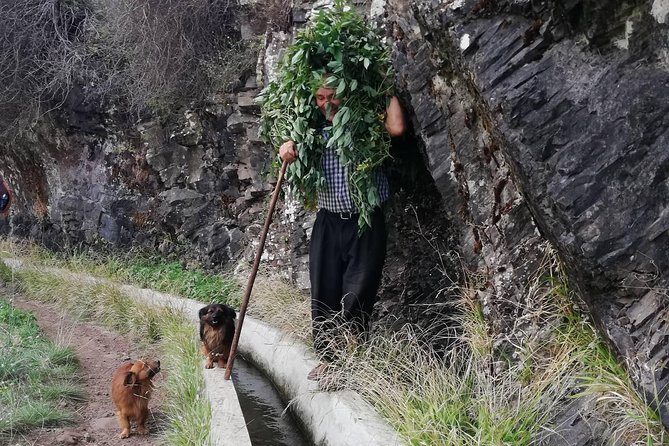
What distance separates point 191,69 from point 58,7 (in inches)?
126

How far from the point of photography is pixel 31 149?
492 inches

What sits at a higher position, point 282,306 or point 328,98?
point 328,98

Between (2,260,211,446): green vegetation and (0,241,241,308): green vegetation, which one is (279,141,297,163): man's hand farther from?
(0,241,241,308): green vegetation

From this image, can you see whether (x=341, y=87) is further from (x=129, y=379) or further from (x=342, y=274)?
(x=129, y=379)

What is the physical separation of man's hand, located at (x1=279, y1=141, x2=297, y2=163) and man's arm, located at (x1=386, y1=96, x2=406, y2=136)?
659 millimetres

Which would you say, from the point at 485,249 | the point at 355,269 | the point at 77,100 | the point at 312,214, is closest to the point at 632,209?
the point at 485,249

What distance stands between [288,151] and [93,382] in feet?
9.59

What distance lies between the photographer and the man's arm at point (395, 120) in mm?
4227

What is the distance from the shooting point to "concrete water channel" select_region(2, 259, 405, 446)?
3.60 m

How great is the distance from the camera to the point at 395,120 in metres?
4.23

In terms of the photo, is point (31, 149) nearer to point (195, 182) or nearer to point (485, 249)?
point (195, 182)

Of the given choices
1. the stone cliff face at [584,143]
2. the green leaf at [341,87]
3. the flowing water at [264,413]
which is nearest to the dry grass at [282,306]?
the flowing water at [264,413]

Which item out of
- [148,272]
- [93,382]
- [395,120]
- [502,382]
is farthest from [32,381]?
[148,272]

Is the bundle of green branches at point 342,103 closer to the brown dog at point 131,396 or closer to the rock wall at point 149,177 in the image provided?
the brown dog at point 131,396
